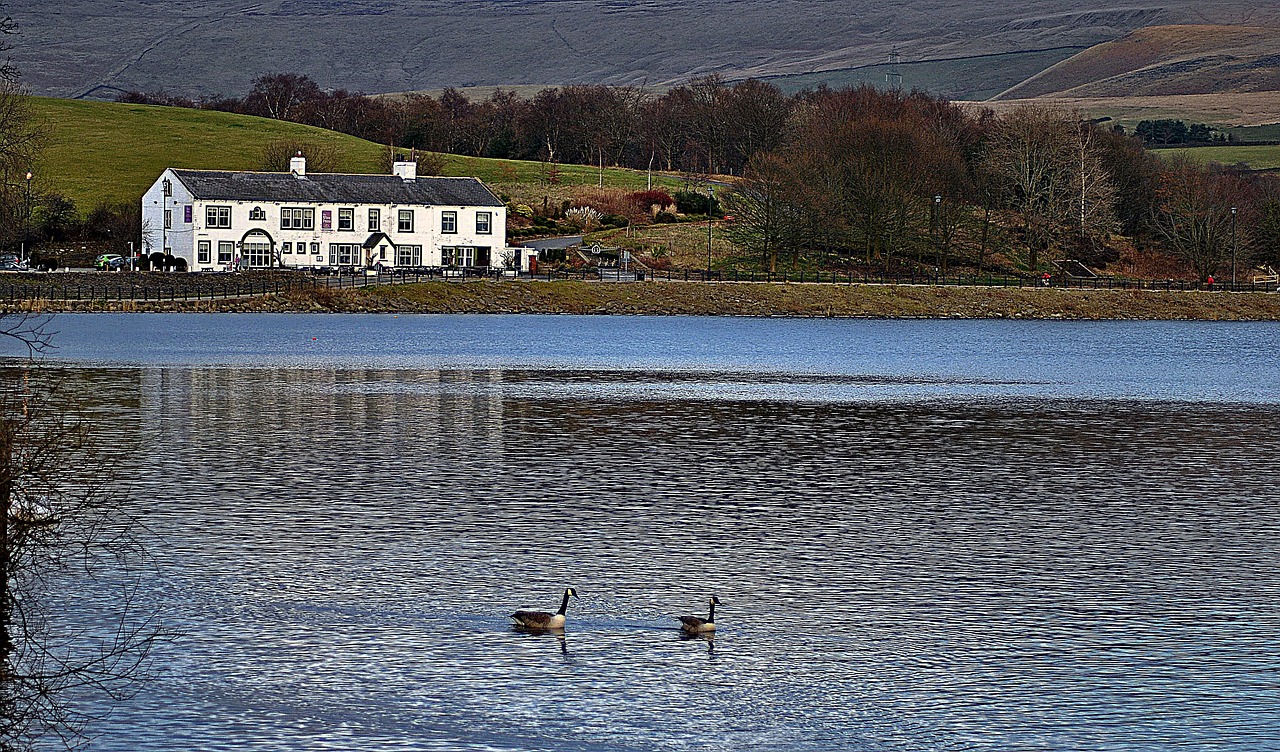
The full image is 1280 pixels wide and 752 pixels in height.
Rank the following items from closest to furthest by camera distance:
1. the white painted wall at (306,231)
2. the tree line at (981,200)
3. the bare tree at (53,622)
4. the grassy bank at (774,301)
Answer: the bare tree at (53,622) → the grassy bank at (774,301) → the white painted wall at (306,231) → the tree line at (981,200)

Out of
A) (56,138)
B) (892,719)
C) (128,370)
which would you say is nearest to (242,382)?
(128,370)

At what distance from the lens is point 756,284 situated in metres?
125

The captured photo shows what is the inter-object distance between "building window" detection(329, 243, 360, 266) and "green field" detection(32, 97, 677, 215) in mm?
32438

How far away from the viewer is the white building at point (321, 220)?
12619 cm

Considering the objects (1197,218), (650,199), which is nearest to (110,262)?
(650,199)

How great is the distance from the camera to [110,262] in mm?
126312

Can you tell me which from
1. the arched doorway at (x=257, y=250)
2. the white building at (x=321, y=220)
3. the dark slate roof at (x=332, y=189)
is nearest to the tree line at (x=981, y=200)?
the white building at (x=321, y=220)

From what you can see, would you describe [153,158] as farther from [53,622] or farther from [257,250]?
[53,622]

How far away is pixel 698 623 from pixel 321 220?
375 feet

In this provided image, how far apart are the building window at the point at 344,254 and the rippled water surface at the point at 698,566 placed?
254 feet

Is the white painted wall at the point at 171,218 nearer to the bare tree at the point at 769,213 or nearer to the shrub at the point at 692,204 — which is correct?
the bare tree at the point at 769,213

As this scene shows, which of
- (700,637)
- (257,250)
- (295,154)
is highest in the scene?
(295,154)

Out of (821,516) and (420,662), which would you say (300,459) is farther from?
(420,662)

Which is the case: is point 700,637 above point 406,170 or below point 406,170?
below
